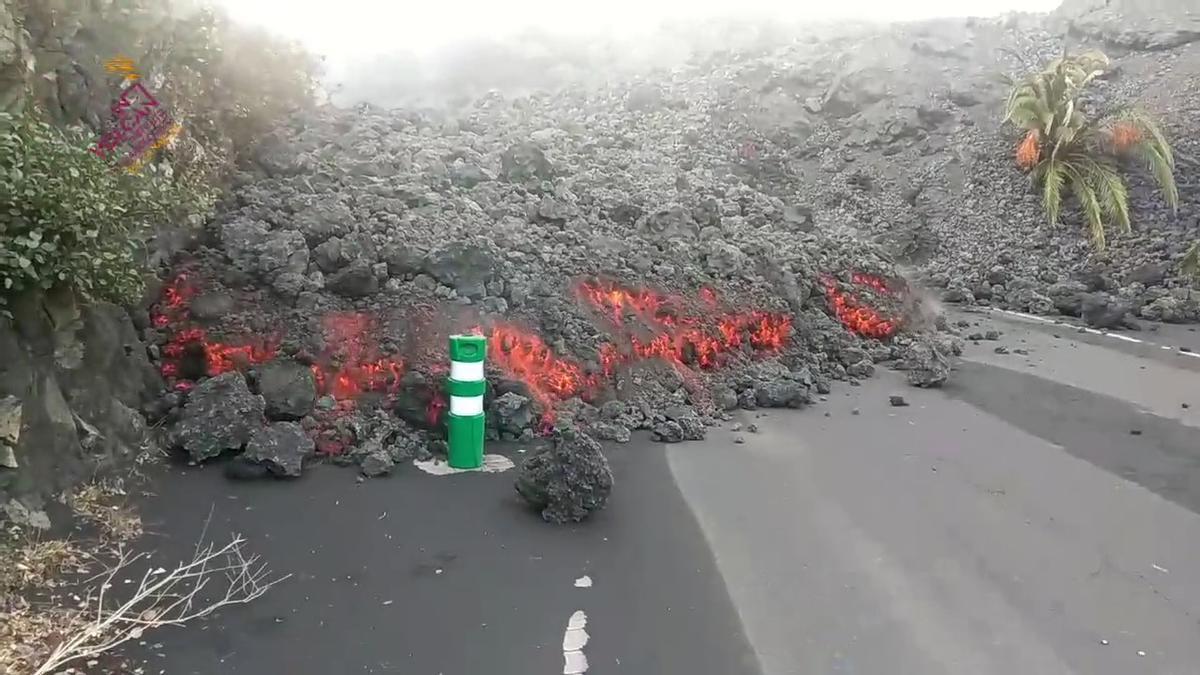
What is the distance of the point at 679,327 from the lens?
26.2ft

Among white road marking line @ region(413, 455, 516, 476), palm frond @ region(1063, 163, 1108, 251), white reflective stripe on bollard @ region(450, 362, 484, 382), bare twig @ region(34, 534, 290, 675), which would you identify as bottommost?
white road marking line @ region(413, 455, 516, 476)

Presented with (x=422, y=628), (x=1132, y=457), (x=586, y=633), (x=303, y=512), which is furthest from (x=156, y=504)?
(x=1132, y=457)

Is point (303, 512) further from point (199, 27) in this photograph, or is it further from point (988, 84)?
point (988, 84)

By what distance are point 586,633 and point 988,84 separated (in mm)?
20892

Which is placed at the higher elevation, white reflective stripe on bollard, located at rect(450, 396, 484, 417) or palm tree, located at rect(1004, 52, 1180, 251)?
palm tree, located at rect(1004, 52, 1180, 251)

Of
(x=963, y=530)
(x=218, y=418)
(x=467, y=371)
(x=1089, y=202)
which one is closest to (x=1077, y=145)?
(x=1089, y=202)

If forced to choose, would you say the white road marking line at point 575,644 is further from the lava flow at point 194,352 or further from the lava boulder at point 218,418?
the lava flow at point 194,352

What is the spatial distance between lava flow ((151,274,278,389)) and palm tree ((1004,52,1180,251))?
14728 millimetres

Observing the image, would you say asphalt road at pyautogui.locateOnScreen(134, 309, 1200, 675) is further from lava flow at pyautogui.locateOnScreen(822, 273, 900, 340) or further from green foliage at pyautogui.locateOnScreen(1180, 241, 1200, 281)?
green foliage at pyautogui.locateOnScreen(1180, 241, 1200, 281)

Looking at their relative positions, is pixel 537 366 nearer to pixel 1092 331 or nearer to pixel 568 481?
pixel 568 481

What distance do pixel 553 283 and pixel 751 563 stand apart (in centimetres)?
382

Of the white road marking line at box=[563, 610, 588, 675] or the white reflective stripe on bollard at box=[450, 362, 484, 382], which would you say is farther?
the white reflective stripe on bollard at box=[450, 362, 484, 382]

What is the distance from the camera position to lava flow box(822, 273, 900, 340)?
9.66 metres

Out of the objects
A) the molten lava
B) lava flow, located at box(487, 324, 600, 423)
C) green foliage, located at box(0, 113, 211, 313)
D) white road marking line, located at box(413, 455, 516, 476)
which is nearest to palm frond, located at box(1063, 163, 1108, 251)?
lava flow, located at box(487, 324, 600, 423)
